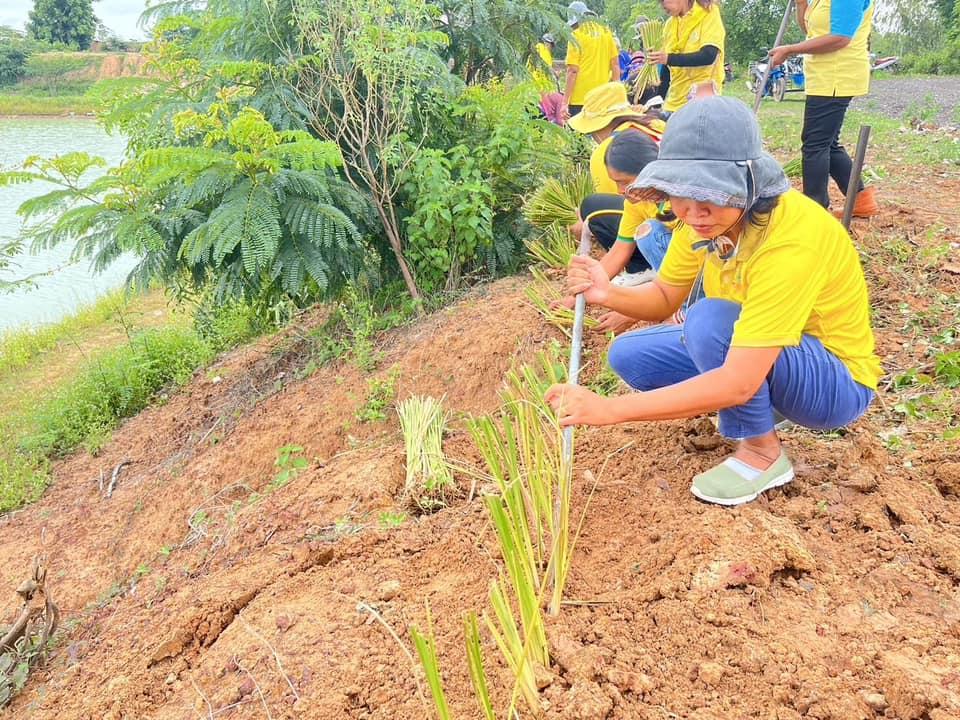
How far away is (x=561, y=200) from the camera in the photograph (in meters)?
3.76

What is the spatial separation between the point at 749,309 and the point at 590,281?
0.59 m

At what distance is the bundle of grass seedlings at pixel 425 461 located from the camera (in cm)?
237

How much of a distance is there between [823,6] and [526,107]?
6.15ft

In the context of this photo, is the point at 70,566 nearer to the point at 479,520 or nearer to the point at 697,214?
the point at 479,520

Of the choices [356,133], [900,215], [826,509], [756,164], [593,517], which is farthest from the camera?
[356,133]

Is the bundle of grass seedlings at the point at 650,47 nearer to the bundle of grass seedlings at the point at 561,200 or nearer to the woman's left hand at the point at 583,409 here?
the bundle of grass seedlings at the point at 561,200

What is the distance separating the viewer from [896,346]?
263 centimetres

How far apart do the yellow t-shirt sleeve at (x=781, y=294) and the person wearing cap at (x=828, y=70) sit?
6.45 ft

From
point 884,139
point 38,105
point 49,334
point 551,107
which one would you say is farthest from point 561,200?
point 38,105

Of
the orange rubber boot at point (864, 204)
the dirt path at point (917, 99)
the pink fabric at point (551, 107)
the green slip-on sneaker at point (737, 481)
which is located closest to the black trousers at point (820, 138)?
the orange rubber boot at point (864, 204)

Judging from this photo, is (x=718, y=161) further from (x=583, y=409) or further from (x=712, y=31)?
(x=712, y=31)

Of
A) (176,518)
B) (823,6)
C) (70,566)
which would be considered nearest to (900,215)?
(823,6)

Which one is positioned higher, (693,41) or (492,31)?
(492,31)

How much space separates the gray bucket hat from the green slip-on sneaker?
2.32 feet
